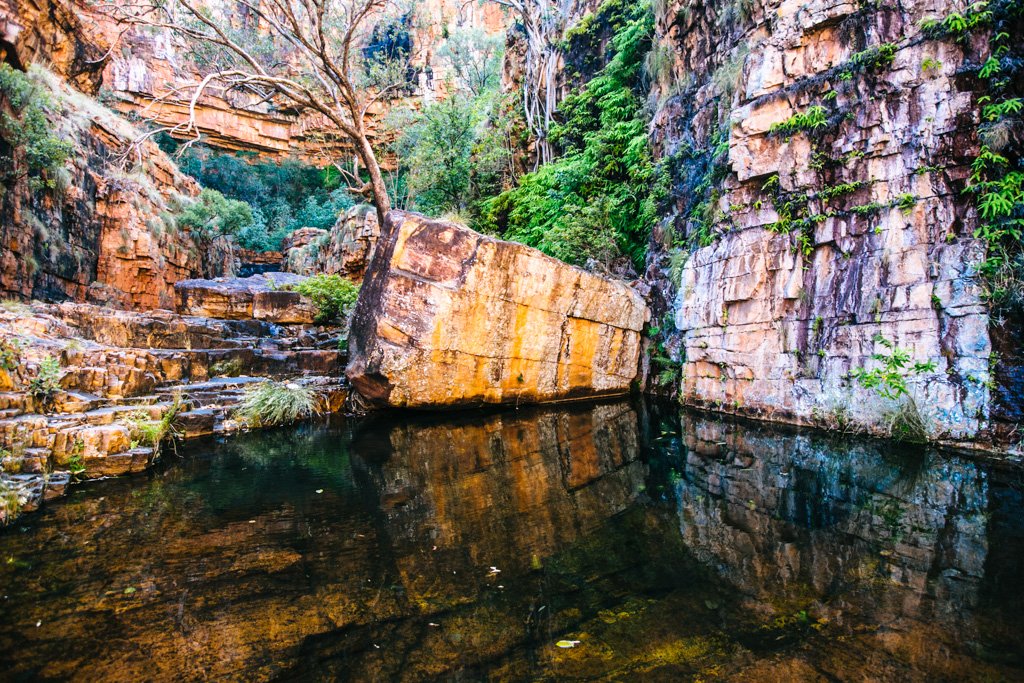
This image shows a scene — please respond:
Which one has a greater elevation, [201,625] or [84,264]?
[84,264]

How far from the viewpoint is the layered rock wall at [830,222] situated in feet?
20.2

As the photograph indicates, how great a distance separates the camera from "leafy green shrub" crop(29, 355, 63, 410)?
5.20 metres

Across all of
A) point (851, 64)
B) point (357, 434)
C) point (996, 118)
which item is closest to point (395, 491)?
point (357, 434)

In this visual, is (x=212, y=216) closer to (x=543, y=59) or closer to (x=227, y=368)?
(x=227, y=368)

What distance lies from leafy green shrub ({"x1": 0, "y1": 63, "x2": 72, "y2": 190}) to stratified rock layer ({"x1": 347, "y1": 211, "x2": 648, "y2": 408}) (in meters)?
6.85

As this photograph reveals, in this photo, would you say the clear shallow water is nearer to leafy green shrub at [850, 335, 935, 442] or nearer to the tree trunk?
leafy green shrub at [850, 335, 935, 442]

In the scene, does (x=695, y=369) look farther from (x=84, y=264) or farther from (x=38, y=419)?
(x=84, y=264)

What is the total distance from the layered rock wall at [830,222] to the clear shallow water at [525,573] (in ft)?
5.49

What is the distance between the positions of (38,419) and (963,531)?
305 inches

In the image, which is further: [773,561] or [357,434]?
[357,434]

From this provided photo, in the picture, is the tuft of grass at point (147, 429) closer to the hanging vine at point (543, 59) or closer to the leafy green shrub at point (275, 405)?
the leafy green shrub at point (275, 405)

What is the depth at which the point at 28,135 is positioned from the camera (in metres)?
8.98

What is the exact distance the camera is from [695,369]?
9102 mm

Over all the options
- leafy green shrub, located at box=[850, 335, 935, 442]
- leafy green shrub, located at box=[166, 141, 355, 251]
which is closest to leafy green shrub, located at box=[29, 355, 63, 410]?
leafy green shrub, located at box=[850, 335, 935, 442]
